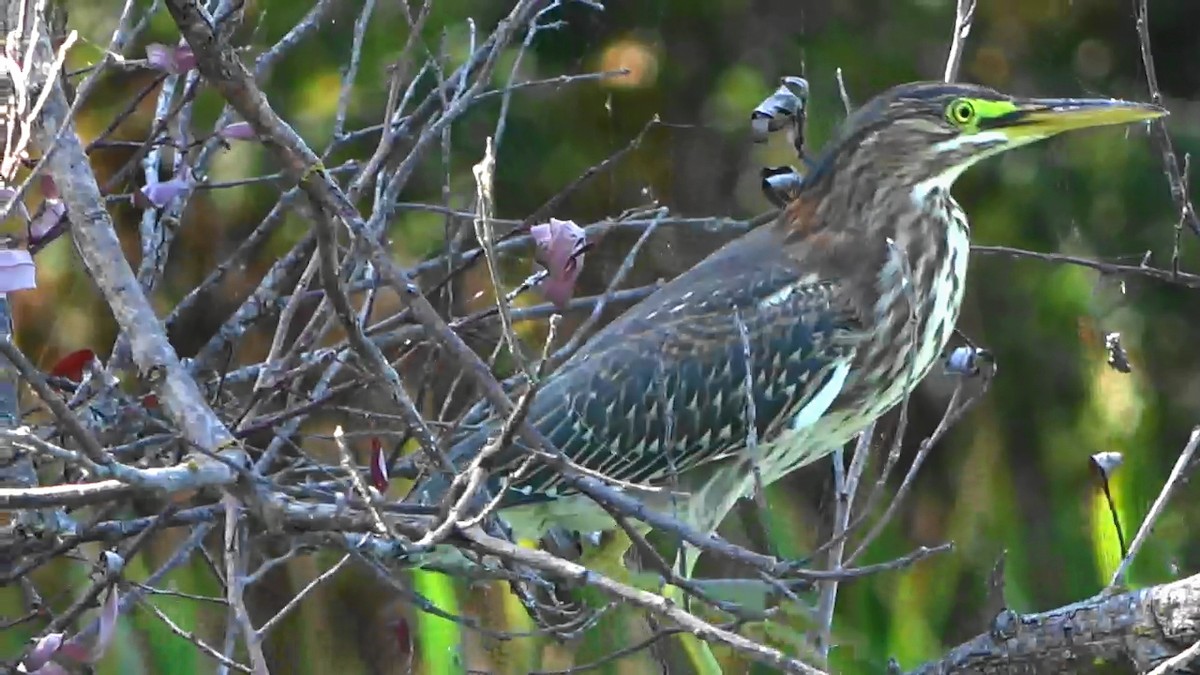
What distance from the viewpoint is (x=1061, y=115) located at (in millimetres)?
2496

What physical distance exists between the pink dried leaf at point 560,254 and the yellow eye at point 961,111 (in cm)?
122

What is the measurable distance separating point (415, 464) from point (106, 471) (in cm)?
98

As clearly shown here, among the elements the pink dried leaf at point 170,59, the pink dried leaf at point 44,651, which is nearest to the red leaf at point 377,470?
the pink dried leaf at point 44,651

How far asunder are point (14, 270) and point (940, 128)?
5.64 feet

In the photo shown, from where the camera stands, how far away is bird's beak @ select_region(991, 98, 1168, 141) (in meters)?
2.40

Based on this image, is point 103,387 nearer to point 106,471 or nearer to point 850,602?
point 106,471

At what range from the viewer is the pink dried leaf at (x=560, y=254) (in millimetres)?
1569

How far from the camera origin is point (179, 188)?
72.9 inches

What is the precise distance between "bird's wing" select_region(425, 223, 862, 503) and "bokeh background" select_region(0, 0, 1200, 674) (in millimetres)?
608

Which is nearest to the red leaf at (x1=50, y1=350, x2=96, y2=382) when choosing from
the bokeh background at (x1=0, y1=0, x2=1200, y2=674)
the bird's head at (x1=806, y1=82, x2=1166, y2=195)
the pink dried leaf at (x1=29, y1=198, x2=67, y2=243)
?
the pink dried leaf at (x1=29, y1=198, x2=67, y2=243)

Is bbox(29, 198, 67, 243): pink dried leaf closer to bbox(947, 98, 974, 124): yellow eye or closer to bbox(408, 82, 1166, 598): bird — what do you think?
bbox(408, 82, 1166, 598): bird

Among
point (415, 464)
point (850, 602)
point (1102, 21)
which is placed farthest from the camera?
point (1102, 21)

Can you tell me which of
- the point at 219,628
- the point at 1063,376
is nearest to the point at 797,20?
the point at 1063,376

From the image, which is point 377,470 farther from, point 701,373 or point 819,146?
point 819,146
